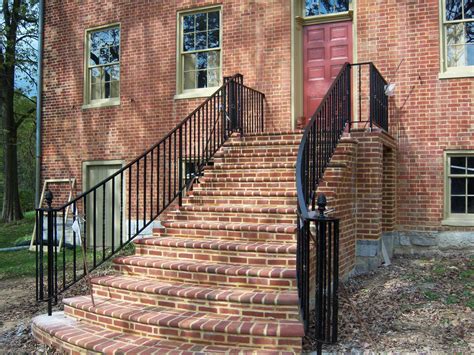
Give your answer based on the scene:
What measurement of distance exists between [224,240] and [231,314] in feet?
4.02

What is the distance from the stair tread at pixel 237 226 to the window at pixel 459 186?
3.56 meters

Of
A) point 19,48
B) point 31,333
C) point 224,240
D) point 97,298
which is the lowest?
point 31,333

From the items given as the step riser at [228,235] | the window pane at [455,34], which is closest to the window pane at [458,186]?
the window pane at [455,34]

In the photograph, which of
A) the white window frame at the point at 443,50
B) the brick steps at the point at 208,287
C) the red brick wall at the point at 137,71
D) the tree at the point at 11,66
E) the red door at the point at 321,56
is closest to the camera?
the brick steps at the point at 208,287

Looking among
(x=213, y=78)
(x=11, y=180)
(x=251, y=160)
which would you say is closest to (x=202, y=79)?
(x=213, y=78)

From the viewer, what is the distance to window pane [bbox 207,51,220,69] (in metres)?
9.09

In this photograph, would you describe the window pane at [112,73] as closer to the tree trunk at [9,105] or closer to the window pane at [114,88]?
the window pane at [114,88]

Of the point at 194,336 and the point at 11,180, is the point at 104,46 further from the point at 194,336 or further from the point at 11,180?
the point at 11,180

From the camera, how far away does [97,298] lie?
Answer: 15.8 ft

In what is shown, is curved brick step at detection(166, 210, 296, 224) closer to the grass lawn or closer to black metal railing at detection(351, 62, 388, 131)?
black metal railing at detection(351, 62, 388, 131)

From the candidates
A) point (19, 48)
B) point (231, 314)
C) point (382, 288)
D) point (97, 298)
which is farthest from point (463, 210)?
point (19, 48)

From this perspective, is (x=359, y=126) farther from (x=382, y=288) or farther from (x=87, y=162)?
(x=87, y=162)

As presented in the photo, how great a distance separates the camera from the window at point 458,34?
725cm

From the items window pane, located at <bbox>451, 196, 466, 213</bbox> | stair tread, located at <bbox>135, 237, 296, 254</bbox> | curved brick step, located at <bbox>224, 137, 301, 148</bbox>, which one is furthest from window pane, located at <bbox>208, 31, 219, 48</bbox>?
window pane, located at <bbox>451, 196, 466, 213</bbox>
